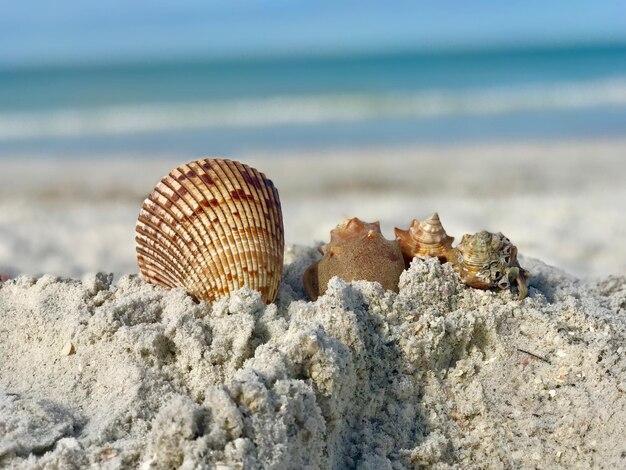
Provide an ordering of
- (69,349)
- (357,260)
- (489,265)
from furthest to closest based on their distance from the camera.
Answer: (357,260) → (489,265) → (69,349)

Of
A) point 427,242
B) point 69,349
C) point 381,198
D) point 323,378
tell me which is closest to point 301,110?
point 381,198

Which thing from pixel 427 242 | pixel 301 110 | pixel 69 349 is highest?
pixel 301 110

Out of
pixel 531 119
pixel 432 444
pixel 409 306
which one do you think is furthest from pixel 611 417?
pixel 531 119

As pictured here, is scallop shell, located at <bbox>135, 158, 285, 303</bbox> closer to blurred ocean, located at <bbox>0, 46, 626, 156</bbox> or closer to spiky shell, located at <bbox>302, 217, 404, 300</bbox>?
spiky shell, located at <bbox>302, 217, 404, 300</bbox>

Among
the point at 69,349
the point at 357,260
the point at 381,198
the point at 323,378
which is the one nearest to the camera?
the point at 323,378

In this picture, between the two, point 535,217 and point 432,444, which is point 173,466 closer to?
point 432,444

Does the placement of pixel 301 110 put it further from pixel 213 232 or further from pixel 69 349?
pixel 69 349

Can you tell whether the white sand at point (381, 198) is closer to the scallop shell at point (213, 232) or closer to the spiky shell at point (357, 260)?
the scallop shell at point (213, 232)

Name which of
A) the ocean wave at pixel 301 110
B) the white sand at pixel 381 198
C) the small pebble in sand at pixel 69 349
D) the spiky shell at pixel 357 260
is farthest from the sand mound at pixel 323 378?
the ocean wave at pixel 301 110
